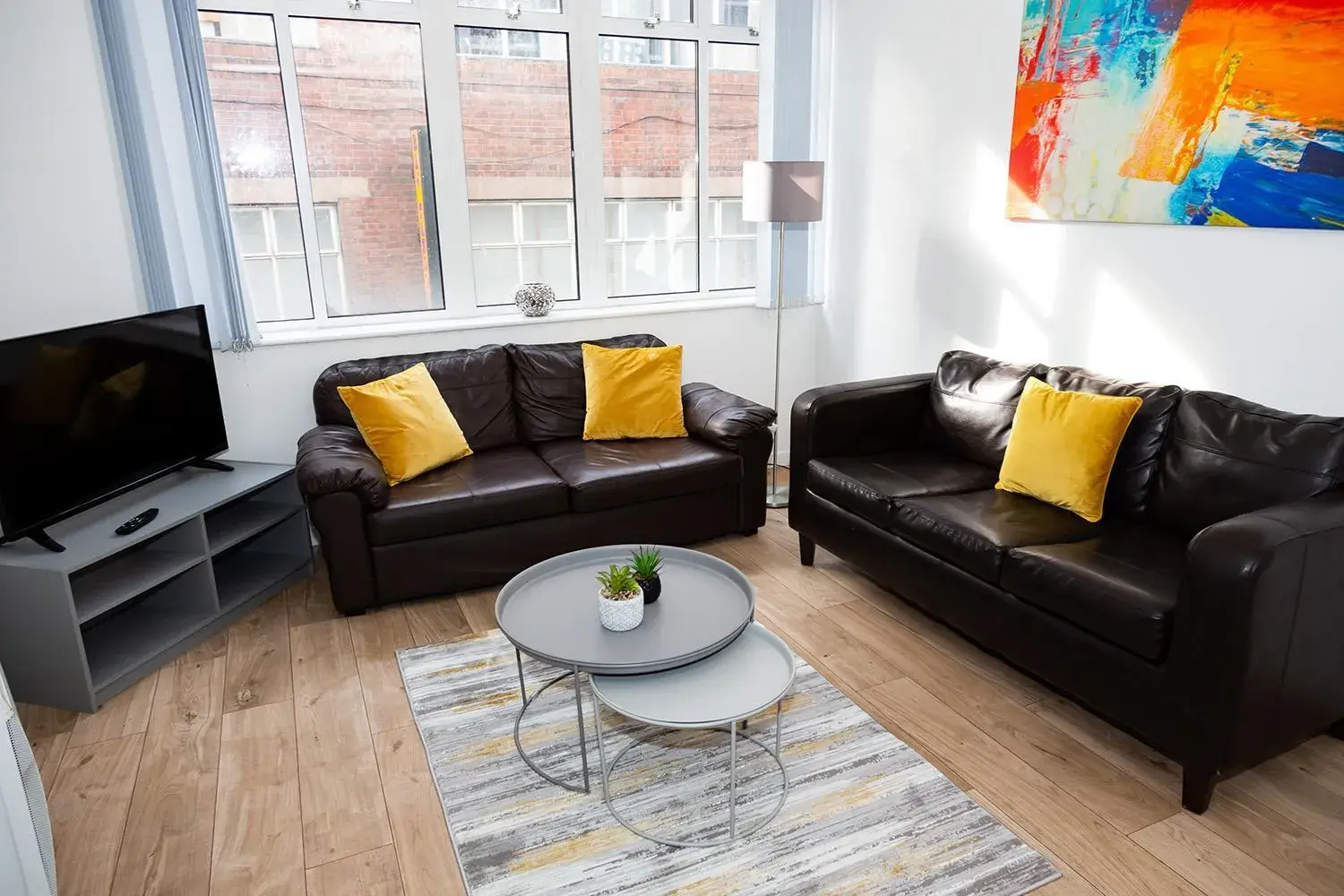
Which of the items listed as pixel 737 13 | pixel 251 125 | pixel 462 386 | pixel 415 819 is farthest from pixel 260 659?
pixel 737 13

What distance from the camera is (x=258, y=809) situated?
92.2 inches

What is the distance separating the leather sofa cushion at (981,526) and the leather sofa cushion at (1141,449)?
16 centimetres

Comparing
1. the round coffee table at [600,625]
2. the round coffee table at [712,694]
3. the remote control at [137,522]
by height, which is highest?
the remote control at [137,522]

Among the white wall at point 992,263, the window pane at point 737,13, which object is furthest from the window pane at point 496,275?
the white wall at point 992,263

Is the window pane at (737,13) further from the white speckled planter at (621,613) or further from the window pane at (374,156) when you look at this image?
the white speckled planter at (621,613)

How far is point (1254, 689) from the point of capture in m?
2.12

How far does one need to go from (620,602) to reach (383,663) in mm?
1187

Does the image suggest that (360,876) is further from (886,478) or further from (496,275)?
(496,275)

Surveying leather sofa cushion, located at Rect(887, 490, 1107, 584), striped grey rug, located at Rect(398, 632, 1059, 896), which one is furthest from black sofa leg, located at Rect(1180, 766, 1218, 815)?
leather sofa cushion, located at Rect(887, 490, 1107, 584)

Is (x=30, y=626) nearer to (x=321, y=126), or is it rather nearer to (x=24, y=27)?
(x=24, y=27)

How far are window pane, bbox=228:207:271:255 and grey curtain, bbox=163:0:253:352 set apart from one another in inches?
11.1

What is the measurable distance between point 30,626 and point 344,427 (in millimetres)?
1379

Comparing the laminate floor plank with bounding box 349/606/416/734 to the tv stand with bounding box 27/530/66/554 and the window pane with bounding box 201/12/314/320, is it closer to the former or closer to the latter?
the tv stand with bounding box 27/530/66/554

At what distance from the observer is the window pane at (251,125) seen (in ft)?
12.5
